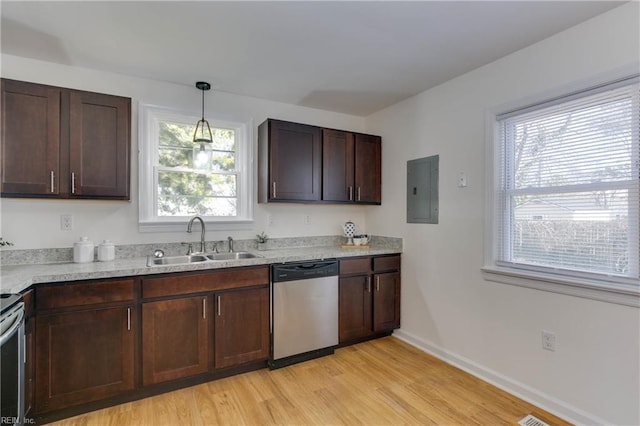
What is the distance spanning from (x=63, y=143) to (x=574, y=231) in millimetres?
3582

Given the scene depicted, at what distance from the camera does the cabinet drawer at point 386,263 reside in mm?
3299

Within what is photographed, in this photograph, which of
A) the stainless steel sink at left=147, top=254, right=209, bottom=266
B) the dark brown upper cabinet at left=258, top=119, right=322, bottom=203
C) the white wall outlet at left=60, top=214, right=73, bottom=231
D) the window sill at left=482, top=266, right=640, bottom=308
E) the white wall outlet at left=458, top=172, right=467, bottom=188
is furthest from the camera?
the dark brown upper cabinet at left=258, top=119, right=322, bottom=203

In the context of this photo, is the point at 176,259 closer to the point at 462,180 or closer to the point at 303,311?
the point at 303,311

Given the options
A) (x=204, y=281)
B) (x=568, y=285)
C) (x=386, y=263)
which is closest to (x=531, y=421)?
(x=568, y=285)

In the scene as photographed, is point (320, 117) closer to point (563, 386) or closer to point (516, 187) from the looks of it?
point (516, 187)

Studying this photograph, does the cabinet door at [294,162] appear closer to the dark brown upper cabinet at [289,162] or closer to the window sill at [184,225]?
the dark brown upper cabinet at [289,162]

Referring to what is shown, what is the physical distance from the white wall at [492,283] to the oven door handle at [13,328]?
3012 millimetres

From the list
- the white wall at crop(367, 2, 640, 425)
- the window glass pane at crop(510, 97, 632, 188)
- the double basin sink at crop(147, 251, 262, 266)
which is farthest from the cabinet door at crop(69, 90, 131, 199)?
the window glass pane at crop(510, 97, 632, 188)

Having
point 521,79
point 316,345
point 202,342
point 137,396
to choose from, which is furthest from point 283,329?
point 521,79

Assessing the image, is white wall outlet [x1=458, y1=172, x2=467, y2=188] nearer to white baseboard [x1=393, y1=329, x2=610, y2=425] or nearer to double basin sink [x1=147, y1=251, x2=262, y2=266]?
white baseboard [x1=393, y1=329, x2=610, y2=425]

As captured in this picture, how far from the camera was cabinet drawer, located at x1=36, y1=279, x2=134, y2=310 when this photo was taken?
6.57 feet

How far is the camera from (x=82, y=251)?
2.45 metres

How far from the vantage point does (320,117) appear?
3.79 m

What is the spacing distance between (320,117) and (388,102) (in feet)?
2.61
